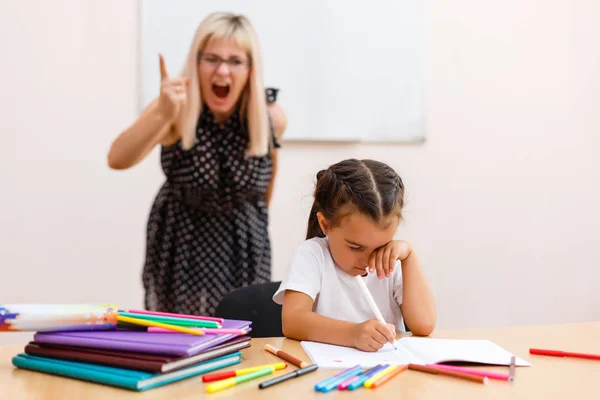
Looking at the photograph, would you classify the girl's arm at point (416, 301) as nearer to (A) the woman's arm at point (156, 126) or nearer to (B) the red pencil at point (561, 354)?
(B) the red pencil at point (561, 354)

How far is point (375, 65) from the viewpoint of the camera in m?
2.91

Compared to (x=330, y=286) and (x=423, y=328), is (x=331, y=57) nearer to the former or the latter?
(x=330, y=286)

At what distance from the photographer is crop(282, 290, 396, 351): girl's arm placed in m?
1.14

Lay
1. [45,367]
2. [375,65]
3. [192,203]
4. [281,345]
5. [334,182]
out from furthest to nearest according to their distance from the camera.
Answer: [375,65]
[192,203]
[334,182]
[281,345]
[45,367]

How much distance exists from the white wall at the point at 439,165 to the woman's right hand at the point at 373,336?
1.52m

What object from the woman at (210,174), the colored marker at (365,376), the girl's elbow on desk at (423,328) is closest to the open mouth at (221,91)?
the woman at (210,174)

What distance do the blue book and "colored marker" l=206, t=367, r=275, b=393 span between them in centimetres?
6

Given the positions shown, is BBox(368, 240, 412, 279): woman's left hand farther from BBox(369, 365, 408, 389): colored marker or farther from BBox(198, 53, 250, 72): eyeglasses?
BBox(198, 53, 250, 72): eyeglasses

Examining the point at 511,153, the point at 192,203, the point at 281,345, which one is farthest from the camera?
the point at 511,153

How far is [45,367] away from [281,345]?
411mm

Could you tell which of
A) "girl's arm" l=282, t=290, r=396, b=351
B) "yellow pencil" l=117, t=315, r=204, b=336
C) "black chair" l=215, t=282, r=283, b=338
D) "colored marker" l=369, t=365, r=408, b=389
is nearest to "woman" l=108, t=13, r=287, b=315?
"black chair" l=215, t=282, r=283, b=338

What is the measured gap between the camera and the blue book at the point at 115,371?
35.4 inches

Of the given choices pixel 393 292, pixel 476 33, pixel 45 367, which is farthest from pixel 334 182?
pixel 476 33

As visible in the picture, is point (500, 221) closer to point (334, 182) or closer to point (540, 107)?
point (540, 107)
